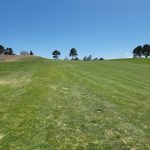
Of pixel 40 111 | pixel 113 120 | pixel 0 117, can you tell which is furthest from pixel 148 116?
pixel 0 117

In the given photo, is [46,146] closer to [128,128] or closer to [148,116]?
[128,128]

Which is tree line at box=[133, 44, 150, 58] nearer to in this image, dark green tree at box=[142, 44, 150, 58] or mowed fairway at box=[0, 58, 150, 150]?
dark green tree at box=[142, 44, 150, 58]

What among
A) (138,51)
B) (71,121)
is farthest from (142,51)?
(71,121)

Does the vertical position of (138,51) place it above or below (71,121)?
below

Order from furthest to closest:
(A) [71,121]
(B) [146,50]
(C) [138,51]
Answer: (C) [138,51] → (B) [146,50] → (A) [71,121]

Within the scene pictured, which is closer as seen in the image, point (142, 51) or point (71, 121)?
point (71, 121)

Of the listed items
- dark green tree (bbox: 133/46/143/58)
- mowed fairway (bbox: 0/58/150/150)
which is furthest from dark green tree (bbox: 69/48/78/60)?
mowed fairway (bbox: 0/58/150/150)

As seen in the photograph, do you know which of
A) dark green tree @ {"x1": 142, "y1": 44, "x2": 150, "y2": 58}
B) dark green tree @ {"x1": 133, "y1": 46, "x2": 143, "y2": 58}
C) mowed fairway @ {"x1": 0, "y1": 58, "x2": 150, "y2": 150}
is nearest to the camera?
mowed fairway @ {"x1": 0, "y1": 58, "x2": 150, "y2": 150}

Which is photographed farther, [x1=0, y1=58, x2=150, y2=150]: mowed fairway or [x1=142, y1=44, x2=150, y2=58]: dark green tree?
[x1=142, y1=44, x2=150, y2=58]: dark green tree

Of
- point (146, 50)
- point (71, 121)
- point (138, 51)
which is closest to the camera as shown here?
point (71, 121)

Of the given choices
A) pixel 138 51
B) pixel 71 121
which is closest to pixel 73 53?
pixel 138 51

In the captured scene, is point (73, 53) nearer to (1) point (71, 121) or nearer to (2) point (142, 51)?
(2) point (142, 51)

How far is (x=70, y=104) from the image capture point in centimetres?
1113

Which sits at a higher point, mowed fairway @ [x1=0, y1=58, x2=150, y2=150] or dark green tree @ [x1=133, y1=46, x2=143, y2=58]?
mowed fairway @ [x1=0, y1=58, x2=150, y2=150]
